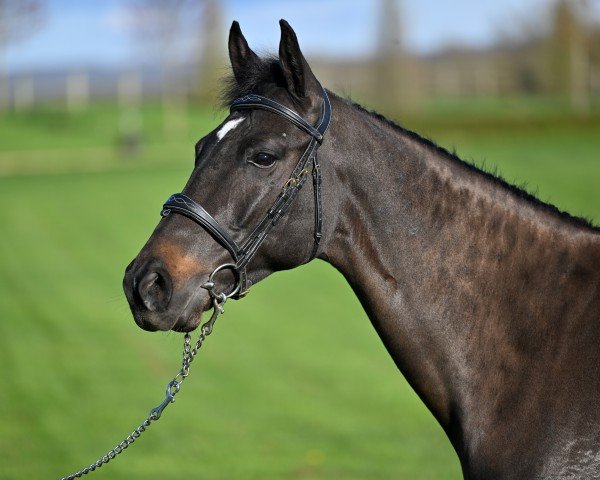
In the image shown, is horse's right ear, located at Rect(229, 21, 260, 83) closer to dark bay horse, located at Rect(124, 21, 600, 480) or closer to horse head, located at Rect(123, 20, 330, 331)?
dark bay horse, located at Rect(124, 21, 600, 480)

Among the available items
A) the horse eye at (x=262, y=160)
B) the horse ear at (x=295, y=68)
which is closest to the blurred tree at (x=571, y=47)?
the horse ear at (x=295, y=68)

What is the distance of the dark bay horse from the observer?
289 cm

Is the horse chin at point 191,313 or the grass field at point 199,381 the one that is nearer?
the horse chin at point 191,313

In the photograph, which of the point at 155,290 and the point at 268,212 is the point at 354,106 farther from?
the point at 155,290

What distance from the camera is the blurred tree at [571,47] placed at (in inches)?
1663

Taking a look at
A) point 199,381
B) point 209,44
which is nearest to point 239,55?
point 199,381

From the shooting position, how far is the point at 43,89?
56.6m

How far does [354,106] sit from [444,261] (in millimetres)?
699

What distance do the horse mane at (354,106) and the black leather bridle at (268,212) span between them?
101 mm

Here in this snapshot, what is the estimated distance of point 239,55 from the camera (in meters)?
3.28

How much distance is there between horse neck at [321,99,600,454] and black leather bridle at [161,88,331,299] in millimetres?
79

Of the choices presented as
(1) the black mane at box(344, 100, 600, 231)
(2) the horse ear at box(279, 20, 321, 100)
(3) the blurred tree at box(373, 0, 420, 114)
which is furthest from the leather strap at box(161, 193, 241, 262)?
(3) the blurred tree at box(373, 0, 420, 114)

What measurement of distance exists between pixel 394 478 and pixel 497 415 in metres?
3.92

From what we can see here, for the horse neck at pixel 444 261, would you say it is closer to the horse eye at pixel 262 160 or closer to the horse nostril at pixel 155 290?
the horse eye at pixel 262 160
